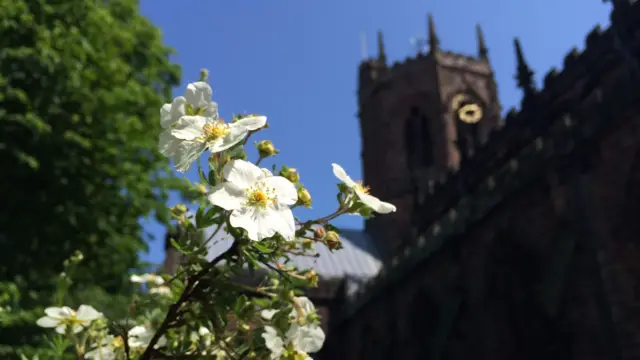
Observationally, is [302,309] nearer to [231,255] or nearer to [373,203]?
[231,255]

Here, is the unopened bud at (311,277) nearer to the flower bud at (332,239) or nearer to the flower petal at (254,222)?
the flower bud at (332,239)

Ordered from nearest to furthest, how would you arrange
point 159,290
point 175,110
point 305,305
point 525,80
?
1. point 175,110
2. point 305,305
3. point 159,290
4. point 525,80

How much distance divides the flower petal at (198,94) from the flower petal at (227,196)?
0.95ft

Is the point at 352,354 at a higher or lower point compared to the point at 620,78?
lower

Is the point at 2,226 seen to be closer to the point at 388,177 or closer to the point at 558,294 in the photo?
the point at 558,294

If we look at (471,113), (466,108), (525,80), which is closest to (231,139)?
(525,80)

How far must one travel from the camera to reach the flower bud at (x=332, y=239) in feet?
6.10

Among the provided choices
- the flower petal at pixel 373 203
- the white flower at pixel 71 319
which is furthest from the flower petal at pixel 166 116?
Result: the white flower at pixel 71 319

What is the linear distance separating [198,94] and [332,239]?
1.83 feet

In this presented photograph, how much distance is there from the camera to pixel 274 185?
164 cm

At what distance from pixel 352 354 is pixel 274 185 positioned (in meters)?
23.5

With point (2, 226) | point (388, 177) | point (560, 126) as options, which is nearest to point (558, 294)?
point (560, 126)

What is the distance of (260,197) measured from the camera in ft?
5.19

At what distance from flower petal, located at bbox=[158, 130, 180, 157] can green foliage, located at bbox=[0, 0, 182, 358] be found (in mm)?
5792
